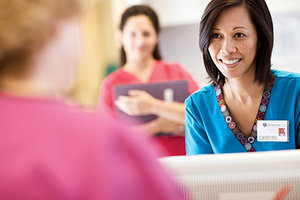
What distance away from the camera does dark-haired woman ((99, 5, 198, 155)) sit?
1.83m

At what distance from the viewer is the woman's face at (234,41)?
1.31 meters

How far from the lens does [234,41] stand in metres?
1.32

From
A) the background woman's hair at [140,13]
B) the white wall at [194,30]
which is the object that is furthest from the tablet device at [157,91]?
the white wall at [194,30]

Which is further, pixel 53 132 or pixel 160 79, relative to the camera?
pixel 160 79

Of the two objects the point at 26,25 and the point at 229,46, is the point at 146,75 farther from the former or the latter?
the point at 26,25

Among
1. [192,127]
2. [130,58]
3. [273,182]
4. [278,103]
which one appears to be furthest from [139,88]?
[273,182]

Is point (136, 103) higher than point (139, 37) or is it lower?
lower

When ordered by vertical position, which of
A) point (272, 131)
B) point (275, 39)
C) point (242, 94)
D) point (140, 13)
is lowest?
point (272, 131)

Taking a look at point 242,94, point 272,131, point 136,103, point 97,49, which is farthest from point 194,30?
point 272,131

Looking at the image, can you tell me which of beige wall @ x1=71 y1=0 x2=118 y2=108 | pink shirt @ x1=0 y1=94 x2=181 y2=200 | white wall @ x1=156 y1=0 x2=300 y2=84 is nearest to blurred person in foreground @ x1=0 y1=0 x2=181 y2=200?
pink shirt @ x1=0 y1=94 x2=181 y2=200

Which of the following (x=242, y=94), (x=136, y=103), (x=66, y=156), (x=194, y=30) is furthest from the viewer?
(x=194, y=30)

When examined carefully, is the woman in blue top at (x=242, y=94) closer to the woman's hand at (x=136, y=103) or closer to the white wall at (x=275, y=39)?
the woman's hand at (x=136, y=103)

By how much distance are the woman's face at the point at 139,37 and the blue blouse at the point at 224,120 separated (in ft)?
2.32

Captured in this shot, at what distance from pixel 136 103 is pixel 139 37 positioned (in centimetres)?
43
